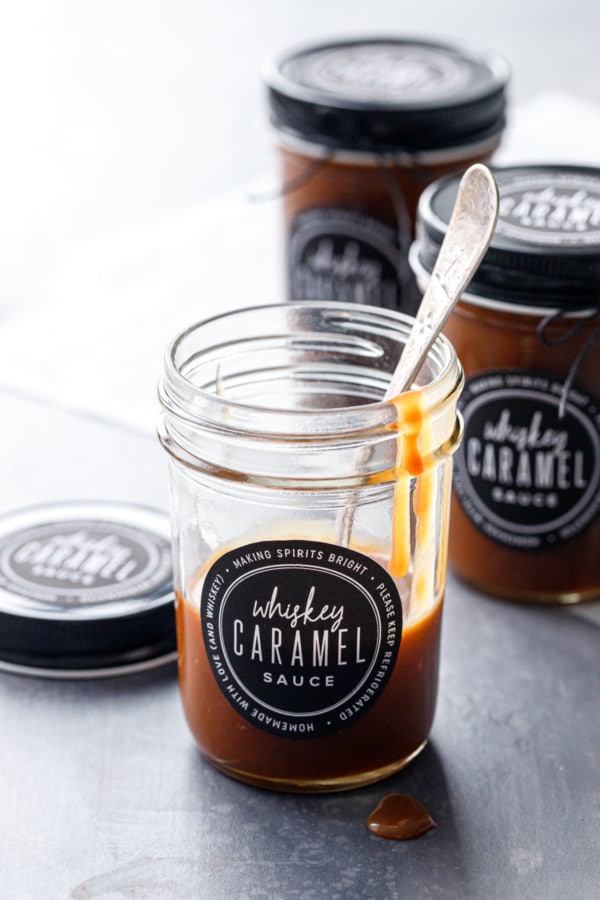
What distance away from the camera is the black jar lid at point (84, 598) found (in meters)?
0.84

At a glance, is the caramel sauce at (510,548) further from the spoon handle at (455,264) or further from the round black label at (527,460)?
the spoon handle at (455,264)

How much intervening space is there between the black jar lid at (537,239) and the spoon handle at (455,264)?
130 millimetres

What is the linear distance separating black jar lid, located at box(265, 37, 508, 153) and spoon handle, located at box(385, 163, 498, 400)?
0.45 meters

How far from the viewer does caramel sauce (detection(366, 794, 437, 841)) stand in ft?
2.37

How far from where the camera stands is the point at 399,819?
73 centimetres

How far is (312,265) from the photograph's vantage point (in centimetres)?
122

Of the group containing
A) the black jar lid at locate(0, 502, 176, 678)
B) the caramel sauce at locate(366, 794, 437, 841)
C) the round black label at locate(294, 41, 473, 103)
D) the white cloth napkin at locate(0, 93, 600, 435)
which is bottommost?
the white cloth napkin at locate(0, 93, 600, 435)

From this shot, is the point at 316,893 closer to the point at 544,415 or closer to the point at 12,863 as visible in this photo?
the point at 12,863

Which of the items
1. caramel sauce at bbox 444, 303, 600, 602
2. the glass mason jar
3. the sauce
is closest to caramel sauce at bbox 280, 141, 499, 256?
caramel sauce at bbox 444, 303, 600, 602

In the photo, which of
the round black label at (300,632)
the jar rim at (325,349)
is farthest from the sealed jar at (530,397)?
the round black label at (300,632)

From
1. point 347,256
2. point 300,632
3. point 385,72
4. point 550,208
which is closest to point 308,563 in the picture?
point 300,632

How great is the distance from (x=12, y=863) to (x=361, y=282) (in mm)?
654

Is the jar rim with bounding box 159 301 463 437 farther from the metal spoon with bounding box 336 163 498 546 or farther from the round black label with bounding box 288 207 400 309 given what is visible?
the round black label with bounding box 288 207 400 309

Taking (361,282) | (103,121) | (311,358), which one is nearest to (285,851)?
(311,358)
